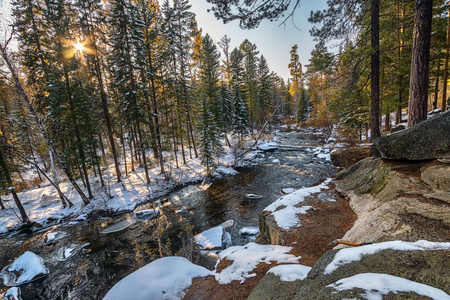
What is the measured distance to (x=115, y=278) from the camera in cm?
688

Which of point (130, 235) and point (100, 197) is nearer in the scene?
point (130, 235)

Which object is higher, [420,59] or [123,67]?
[123,67]

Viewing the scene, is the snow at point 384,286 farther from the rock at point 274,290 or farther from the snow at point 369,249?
the rock at point 274,290

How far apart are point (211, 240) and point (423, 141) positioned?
758 centimetres

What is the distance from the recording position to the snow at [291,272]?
9.18 ft

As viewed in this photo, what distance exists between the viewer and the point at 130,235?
9.61 meters

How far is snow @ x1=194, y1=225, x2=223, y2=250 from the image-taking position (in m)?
7.47

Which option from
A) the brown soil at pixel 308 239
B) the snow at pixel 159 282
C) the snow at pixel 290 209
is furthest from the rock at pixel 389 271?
the snow at pixel 290 209

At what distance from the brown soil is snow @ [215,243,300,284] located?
0.12 m

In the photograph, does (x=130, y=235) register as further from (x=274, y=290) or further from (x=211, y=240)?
(x=274, y=290)

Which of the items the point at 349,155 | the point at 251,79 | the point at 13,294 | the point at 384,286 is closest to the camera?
the point at 384,286

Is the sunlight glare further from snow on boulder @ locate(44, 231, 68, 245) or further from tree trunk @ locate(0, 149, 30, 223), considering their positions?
snow on boulder @ locate(44, 231, 68, 245)

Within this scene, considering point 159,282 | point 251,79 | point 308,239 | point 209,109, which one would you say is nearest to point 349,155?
point 308,239

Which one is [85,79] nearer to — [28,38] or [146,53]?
[28,38]
